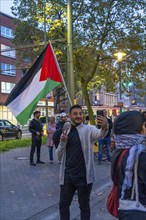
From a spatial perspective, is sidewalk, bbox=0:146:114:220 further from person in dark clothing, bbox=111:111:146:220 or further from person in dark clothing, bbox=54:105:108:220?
person in dark clothing, bbox=111:111:146:220

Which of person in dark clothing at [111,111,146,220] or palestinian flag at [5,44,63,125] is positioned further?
palestinian flag at [5,44,63,125]

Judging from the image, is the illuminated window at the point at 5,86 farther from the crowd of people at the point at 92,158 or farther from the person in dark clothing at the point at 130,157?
the person in dark clothing at the point at 130,157

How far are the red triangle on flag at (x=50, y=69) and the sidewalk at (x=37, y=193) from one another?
235cm

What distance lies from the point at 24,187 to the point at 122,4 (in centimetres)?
1243

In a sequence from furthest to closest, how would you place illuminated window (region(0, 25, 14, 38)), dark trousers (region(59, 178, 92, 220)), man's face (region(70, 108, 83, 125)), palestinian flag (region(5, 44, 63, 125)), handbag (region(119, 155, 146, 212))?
1. illuminated window (region(0, 25, 14, 38))
2. palestinian flag (region(5, 44, 63, 125))
3. man's face (region(70, 108, 83, 125))
4. dark trousers (region(59, 178, 92, 220))
5. handbag (region(119, 155, 146, 212))

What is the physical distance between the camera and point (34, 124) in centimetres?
1177

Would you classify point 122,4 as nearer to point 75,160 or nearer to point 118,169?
point 75,160

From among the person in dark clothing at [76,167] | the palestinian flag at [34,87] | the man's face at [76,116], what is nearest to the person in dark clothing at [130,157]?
the person in dark clothing at [76,167]

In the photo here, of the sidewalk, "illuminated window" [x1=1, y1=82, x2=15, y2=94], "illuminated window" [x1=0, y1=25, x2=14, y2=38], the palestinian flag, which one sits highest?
"illuminated window" [x1=0, y1=25, x2=14, y2=38]

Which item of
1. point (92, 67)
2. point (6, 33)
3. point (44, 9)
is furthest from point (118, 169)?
point (6, 33)

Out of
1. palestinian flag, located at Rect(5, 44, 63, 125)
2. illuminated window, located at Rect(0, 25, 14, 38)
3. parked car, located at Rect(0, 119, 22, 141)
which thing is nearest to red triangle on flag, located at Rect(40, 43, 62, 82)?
palestinian flag, located at Rect(5, 44, 63, 125)

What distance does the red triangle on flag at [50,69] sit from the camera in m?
6.57

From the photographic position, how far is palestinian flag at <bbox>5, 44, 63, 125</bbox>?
20.6 ft

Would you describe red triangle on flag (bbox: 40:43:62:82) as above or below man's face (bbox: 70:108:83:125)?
above
